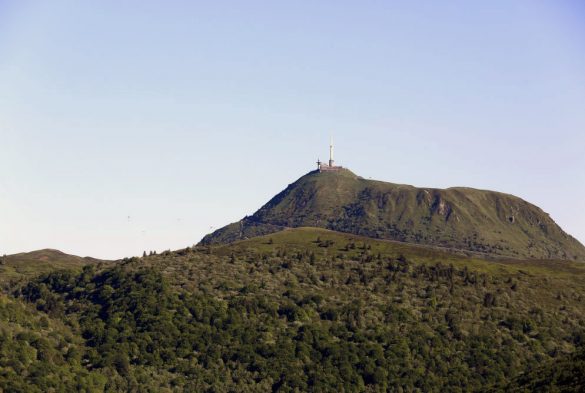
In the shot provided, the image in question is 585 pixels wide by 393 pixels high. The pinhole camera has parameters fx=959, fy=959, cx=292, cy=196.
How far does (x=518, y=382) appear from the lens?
181 m

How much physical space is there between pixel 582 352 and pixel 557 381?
85.3ft

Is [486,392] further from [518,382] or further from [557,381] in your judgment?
[557,381]

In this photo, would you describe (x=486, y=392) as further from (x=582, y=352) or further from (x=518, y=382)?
(x=582, y=352)

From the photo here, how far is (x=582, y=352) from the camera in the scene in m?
188

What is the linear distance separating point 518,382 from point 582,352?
16.2 metres

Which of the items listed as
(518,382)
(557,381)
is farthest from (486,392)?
(557,381)

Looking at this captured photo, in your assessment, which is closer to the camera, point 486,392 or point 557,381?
point 557,381

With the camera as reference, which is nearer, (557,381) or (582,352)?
(557,381)

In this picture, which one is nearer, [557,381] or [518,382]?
[557,381]

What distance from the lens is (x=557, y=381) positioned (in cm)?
16438

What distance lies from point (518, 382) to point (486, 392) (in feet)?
21.9

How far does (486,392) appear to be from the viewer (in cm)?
17988

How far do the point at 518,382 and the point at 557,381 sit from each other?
17434 mm
